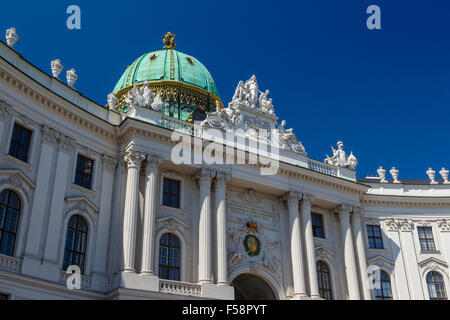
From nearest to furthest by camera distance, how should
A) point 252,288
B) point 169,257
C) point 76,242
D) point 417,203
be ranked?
point 76,242 < point 169,257 < point 252,288 < point 417,203

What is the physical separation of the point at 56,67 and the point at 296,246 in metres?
17.0

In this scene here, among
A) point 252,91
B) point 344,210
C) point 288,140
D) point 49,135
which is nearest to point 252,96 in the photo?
point 252,91

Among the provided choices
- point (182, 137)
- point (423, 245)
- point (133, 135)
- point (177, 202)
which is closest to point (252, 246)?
point (177, 202)

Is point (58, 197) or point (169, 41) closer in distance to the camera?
point (58, 197)

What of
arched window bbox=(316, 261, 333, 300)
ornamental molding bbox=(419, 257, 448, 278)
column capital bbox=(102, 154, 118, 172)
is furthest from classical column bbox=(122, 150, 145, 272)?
ornamental molding bbox=(419, 257, 448, 278)

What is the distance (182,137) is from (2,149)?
31.6ft

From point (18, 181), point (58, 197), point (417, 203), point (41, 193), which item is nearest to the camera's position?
point (18, 181)

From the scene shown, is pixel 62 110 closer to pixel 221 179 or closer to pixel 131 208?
pixel 131 208

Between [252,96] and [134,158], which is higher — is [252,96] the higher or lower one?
the higher one

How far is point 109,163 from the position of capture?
2753 cm

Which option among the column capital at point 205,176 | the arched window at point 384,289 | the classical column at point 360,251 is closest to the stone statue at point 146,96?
the column capital at point 205,176

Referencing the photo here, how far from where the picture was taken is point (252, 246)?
29.8 meters

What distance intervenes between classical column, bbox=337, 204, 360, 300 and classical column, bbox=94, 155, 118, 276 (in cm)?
1541
